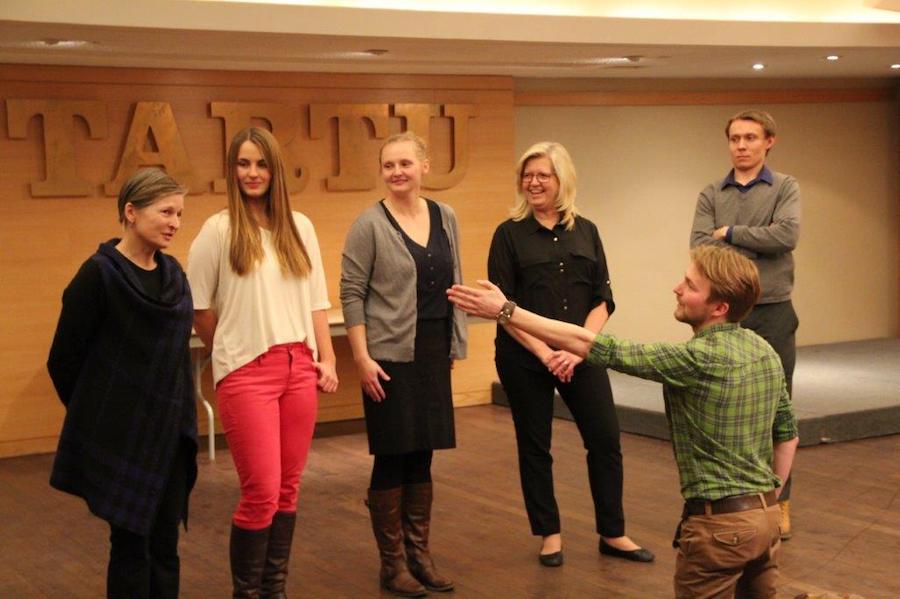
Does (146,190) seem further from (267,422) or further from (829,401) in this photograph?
(829,401)

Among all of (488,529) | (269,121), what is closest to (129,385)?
(488,529)

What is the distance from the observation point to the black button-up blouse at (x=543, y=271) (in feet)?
14.6

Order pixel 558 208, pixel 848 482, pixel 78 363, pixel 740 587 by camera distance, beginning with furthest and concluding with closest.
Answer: pixel 848 482, pixel 558 208, pixel 78 363, pixel 740 587

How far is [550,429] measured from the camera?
4.47 metres

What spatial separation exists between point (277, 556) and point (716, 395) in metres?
1.52

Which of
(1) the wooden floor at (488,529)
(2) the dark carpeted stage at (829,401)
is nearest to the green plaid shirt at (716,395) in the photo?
(1) the wooden floor at (488,529)

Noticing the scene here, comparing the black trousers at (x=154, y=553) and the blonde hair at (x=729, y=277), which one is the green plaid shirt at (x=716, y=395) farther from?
the black trousers at (x=154, y=553)

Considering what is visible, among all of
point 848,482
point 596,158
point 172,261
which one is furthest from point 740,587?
point 596,158

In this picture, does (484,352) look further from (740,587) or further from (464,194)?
(740,587)

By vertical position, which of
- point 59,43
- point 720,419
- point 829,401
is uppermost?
point 59,43

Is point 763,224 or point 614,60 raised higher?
point 614,60

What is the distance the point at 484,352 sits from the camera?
819 cm

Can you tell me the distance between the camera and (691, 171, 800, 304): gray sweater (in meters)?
4.75

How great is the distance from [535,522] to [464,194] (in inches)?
147
